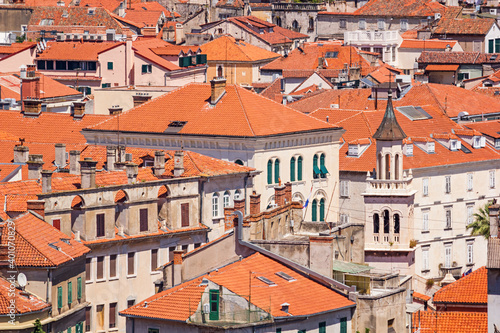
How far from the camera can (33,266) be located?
79375 mm

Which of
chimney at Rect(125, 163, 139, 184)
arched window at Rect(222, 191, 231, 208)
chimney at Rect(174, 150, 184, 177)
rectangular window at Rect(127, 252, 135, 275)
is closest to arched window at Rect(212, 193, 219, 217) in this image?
arched window at Rect(222, 191, 231, 208)

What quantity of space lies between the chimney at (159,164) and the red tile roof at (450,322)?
25.5m

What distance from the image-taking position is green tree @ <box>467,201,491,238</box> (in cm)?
12488

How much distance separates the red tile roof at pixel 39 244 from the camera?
79.6m

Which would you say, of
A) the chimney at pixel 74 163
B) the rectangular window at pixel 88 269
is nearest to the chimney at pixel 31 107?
the chimney at pixel 74 163

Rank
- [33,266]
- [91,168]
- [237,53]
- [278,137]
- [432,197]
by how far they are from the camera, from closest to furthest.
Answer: [33,266], [91,168], [278,137], [432,197], [237,53]

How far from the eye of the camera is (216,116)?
121125 millimetres

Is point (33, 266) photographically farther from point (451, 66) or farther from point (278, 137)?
point (451, 66)

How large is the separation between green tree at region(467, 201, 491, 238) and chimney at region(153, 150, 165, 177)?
26.2 metres

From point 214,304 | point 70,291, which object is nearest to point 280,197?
point 70,291

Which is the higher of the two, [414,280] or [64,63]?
[64,63]

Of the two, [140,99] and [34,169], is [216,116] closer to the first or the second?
[140,99]

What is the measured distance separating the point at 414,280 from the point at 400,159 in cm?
639

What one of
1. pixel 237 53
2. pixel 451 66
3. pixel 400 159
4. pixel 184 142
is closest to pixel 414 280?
pixel 400 159
